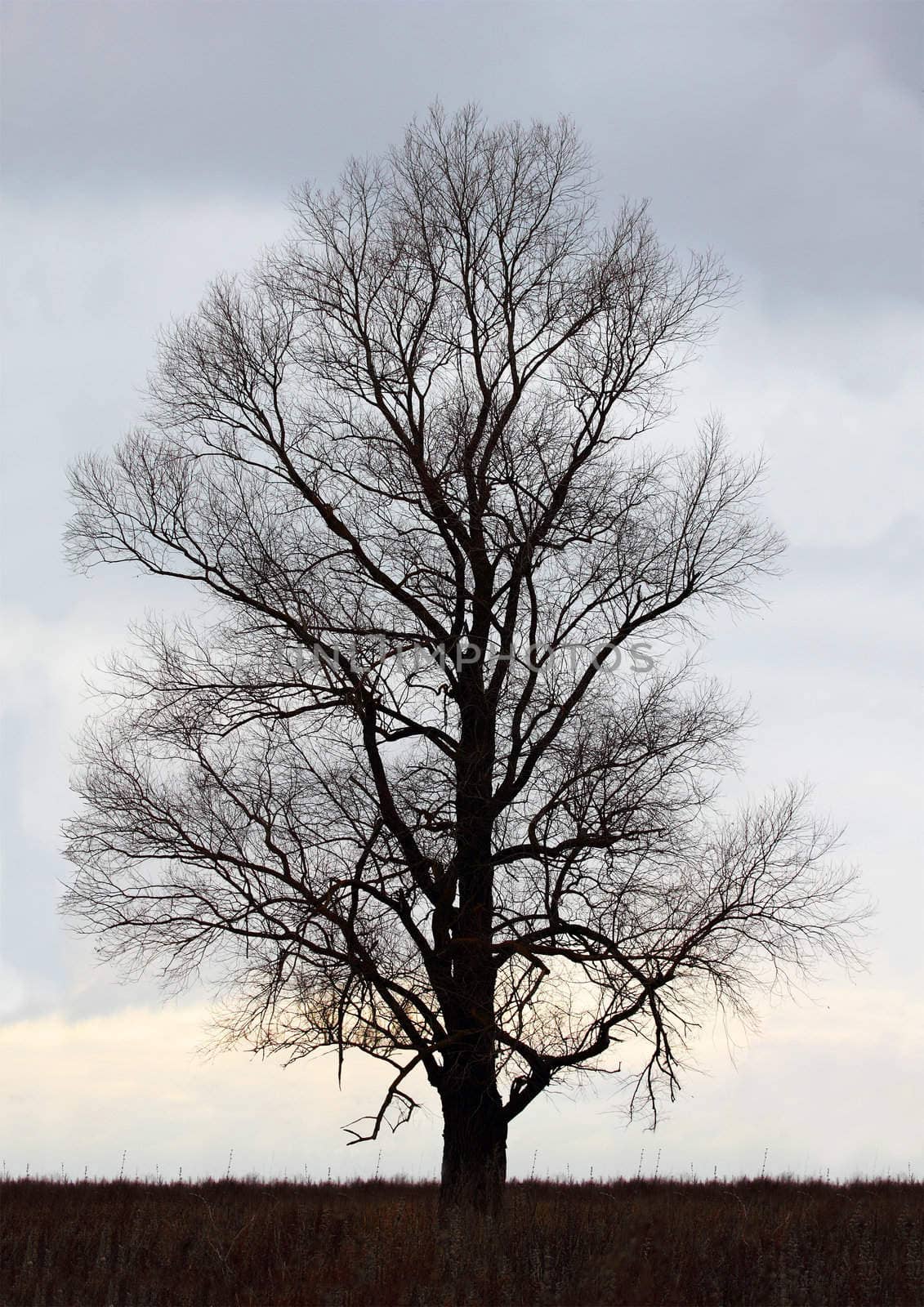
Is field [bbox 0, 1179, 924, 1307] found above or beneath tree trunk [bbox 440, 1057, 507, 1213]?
beneath

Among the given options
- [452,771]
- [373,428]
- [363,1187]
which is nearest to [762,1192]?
[363,1187]

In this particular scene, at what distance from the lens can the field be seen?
1010 centimetres

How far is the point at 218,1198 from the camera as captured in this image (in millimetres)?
16281

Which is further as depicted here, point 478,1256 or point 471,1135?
point 471,1135

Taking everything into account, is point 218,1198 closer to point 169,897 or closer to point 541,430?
point 169,897

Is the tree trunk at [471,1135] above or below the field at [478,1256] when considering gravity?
above

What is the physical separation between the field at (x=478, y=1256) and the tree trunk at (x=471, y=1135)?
0.43 metres

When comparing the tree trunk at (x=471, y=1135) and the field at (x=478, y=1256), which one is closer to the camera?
the field at (x=478, y=1256)

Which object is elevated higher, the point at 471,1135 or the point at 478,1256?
the point at 471,1135

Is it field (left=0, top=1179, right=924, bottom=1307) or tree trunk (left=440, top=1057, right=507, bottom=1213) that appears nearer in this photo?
field (left=0, top=1179, right=924, bottom=1307)

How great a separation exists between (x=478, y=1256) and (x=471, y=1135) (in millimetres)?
3448

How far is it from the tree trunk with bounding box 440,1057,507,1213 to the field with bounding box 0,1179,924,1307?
0.43 m

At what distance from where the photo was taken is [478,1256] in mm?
10828

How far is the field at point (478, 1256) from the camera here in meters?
10.1
